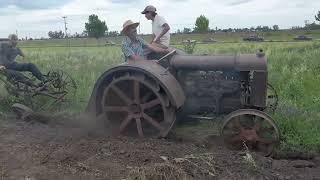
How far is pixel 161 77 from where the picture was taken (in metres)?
7.32

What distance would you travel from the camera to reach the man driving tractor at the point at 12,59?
10991 mm

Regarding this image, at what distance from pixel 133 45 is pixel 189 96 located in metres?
1.30

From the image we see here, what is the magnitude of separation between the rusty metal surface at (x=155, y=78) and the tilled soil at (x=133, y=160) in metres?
0.61

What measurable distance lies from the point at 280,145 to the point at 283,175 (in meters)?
A: 1.33

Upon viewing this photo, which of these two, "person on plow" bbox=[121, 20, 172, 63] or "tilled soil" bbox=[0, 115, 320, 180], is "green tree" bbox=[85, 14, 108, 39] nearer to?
"person on plow" bbox=[121, 20, 172, 63]

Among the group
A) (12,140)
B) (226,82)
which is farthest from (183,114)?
(12,140)

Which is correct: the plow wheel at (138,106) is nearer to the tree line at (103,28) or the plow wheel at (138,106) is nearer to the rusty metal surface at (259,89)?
the rusty metal surface at (259,89)

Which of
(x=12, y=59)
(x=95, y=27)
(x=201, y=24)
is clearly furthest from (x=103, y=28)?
(x=12, y=59)

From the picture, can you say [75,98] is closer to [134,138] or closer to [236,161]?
[134,138]

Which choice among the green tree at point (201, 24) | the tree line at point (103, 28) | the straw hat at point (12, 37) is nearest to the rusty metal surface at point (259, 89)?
the straw hat at point (12, 37)

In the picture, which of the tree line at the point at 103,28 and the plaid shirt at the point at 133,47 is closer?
the plaid shirt at the point at 133,47

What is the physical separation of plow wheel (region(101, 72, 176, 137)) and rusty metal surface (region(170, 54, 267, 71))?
0.62m

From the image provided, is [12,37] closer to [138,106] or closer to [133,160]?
[138,106]

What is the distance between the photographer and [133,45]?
326 inches
